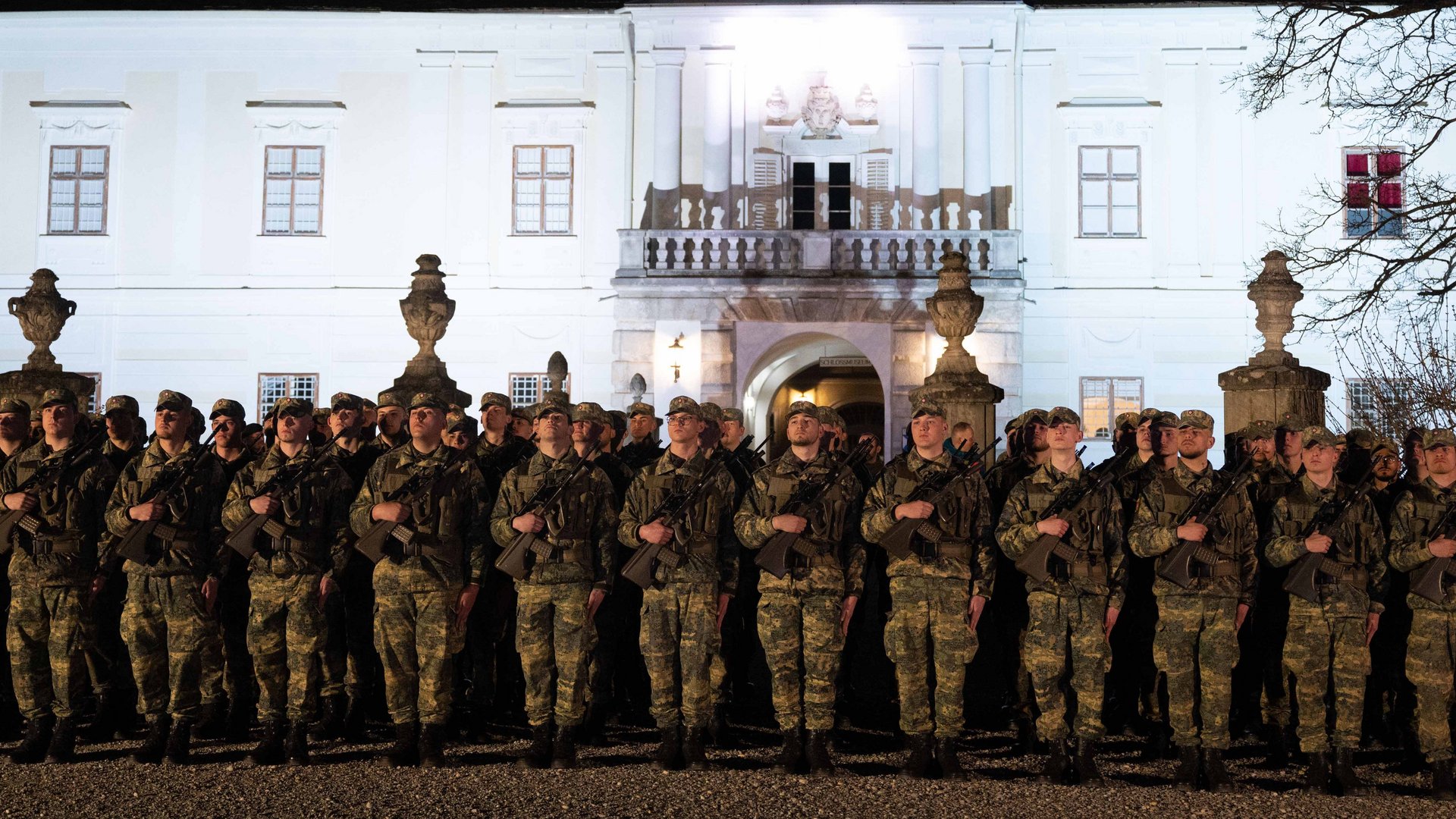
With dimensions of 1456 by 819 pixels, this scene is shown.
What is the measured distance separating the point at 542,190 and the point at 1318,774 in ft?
69.2

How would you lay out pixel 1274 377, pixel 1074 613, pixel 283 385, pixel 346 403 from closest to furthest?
1. pixel 1074 613
2. pixel 346 403
3. pixel 1274 377
4. pixel 283 385

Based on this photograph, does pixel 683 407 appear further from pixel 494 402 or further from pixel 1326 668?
pixel 1326 668

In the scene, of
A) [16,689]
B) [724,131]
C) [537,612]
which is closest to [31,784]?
[16,689]

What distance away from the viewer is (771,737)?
895 centimetres

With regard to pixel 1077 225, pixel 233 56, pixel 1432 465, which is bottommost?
pixel 1432 465

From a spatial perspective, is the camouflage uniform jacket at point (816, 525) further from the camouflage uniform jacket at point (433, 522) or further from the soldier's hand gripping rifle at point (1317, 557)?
the soldier's hand gripping rifle at point (1317, 557)

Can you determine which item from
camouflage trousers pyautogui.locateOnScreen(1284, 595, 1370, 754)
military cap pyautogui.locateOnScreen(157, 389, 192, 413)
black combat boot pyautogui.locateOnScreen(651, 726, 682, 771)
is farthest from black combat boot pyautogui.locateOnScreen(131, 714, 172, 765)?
camouflage trousers pyautogui.locateOnScreen(1284, 595, 1370, 754)

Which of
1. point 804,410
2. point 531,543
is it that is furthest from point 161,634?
point 804,410

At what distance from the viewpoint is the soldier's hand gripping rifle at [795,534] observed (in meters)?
7.98

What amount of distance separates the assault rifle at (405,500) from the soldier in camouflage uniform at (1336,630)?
15.8 feet

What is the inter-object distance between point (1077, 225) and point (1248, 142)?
11.5ft

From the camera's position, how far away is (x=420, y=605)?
815 centimetres

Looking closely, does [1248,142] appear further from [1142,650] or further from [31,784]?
[31,784]

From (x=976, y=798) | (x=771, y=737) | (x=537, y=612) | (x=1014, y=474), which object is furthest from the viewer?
(x=1014, y=474)
